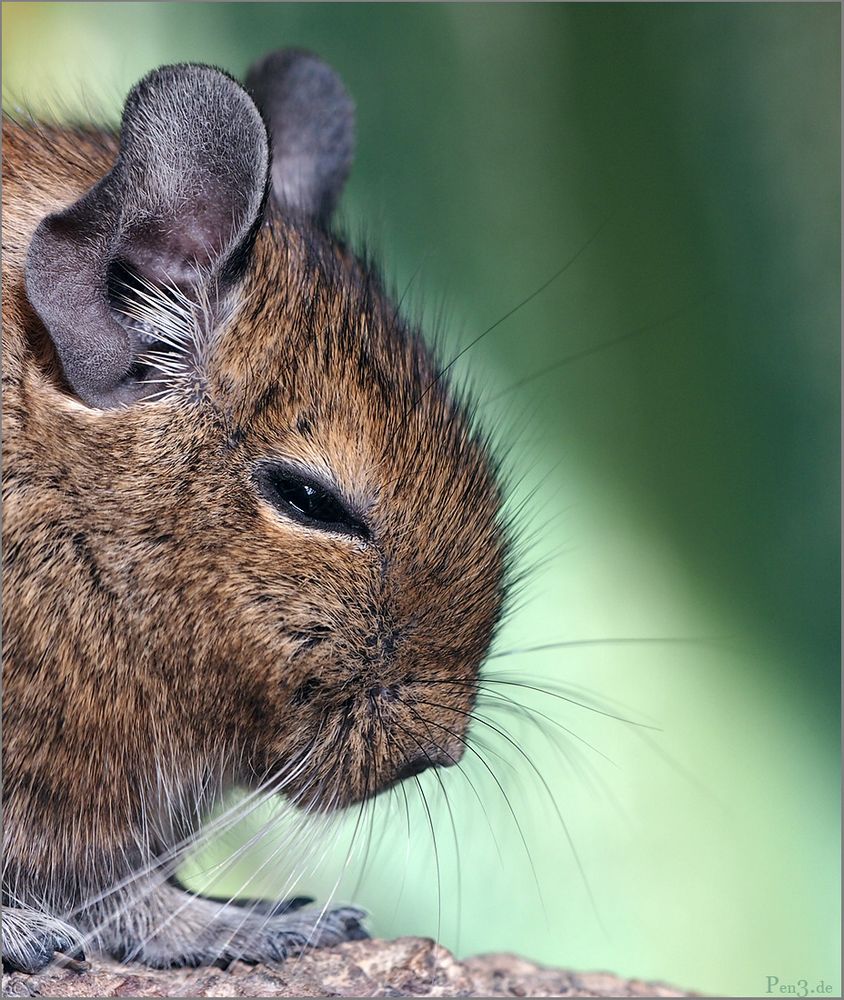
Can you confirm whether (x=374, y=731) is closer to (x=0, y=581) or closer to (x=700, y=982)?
(x=0, y=581)

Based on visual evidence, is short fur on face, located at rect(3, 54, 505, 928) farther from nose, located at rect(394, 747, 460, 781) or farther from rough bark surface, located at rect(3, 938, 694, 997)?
rough bark surface, located at rect(3, 938, 694, 997)

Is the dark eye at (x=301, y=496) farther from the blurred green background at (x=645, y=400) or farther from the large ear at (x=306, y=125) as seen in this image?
the blurred green background at (x=645, y=400)

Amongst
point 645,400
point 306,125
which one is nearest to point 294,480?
point 306,125

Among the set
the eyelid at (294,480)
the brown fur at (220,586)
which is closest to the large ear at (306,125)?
the brown fur at (220,586)

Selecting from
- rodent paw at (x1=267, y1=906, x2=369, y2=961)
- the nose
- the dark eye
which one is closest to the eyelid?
the dark eye

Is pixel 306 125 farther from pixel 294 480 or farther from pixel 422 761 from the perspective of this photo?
pixel 422 761

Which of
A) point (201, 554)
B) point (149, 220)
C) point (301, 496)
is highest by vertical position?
point (149, 220)
